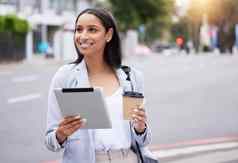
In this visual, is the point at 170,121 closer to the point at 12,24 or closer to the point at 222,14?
the point at 12,24

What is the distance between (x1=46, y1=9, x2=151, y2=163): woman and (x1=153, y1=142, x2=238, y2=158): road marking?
5260 mm

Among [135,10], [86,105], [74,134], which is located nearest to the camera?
[86,105]

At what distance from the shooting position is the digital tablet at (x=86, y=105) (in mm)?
3121

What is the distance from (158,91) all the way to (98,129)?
15.6 m

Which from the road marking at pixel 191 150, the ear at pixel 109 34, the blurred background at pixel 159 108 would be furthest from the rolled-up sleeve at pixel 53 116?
the road marking at pixel 191 150

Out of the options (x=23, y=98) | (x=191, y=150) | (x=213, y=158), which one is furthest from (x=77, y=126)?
(x=23, y=98)

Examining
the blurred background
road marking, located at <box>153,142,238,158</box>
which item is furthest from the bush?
road marking, located at <box>153,142,238,158</box>

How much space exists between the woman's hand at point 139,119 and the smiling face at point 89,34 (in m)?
0.39

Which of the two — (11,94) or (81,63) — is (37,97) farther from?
(81,63)

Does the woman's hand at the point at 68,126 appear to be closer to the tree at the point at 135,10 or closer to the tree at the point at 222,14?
the tree at the point at 135,10

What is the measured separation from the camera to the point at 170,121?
498 inches

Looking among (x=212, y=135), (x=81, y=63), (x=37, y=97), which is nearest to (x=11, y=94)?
(x=37, y=97)

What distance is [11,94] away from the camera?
55.0ft

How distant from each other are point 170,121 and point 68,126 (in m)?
9.51
